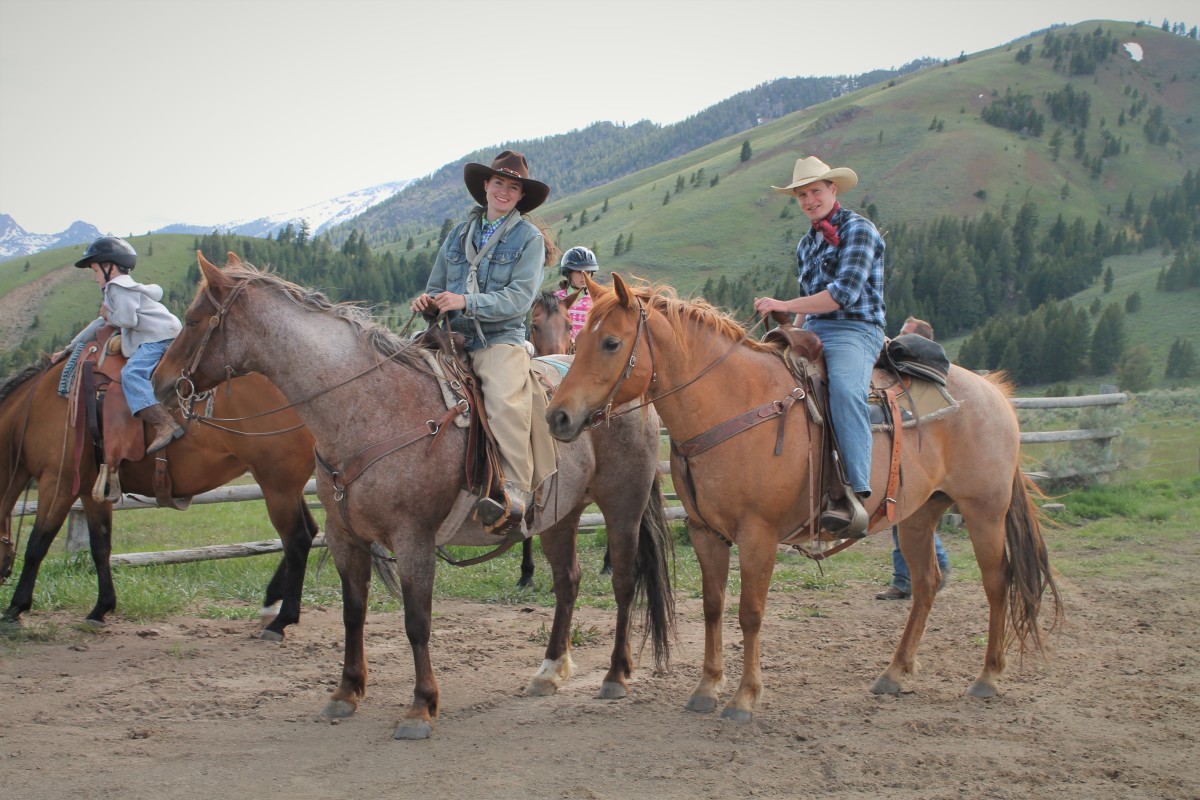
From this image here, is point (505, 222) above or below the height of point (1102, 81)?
below

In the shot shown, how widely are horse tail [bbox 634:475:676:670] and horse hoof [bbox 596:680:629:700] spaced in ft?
1.30

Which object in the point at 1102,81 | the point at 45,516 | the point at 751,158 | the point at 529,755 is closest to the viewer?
the point at 529,755

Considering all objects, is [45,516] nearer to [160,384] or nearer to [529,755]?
[160,384]

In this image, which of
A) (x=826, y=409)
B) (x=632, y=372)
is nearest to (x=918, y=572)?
(x=826, y=409)

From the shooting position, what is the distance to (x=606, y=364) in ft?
Answer: 15.0

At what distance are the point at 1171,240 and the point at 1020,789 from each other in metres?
113

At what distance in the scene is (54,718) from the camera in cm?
501

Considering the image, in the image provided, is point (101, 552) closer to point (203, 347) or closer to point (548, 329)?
point (203, 347)

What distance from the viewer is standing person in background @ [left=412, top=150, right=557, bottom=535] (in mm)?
4953

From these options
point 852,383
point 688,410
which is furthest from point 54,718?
point 852,383

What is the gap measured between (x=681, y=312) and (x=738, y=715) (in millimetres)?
2361

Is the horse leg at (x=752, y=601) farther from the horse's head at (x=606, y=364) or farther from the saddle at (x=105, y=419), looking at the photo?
the saddle at (x=105, y=419)

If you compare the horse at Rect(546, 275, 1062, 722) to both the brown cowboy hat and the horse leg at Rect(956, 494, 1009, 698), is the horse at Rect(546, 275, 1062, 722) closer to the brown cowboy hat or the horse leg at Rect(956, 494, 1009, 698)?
the horse leg at Rect(956, 494, 1009, 698)

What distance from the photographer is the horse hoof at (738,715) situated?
16.2 feet
